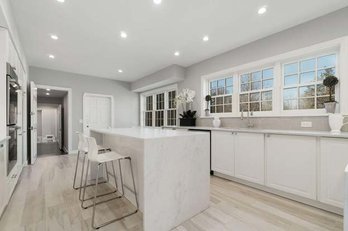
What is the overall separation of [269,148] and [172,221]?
1.77 meters

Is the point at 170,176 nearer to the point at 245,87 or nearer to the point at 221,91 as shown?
the point at 245,87

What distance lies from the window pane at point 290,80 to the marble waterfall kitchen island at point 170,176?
2.04 m

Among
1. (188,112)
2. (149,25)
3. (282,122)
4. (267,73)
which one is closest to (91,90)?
(188,112)

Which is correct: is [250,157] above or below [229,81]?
below

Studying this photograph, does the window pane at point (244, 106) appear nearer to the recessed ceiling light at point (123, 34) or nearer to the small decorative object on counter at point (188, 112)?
the small decorative object on counter at point (188, 112)

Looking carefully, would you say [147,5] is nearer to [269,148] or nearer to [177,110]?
[269,148]

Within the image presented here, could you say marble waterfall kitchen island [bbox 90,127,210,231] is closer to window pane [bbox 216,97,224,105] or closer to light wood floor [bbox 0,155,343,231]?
light wood floor [bbox 0,155,343,231]

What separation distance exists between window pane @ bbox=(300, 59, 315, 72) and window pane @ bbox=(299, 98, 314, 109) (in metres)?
0.51

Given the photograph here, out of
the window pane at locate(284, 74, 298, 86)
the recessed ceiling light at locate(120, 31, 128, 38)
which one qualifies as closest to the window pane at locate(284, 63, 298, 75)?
the window pane at locate(284, 74, 298, 86)

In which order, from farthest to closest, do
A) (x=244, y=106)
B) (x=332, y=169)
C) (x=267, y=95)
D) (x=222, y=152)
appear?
(x=244, y=106) < (x=267, y=95) < (x=222, y=152) < (x=332, y=169)

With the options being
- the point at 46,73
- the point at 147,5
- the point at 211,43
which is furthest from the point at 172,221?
the point at 46,73

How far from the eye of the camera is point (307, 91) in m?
2.76

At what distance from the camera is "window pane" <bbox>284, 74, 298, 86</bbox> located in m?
2.89

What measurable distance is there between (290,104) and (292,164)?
1.18 meters
